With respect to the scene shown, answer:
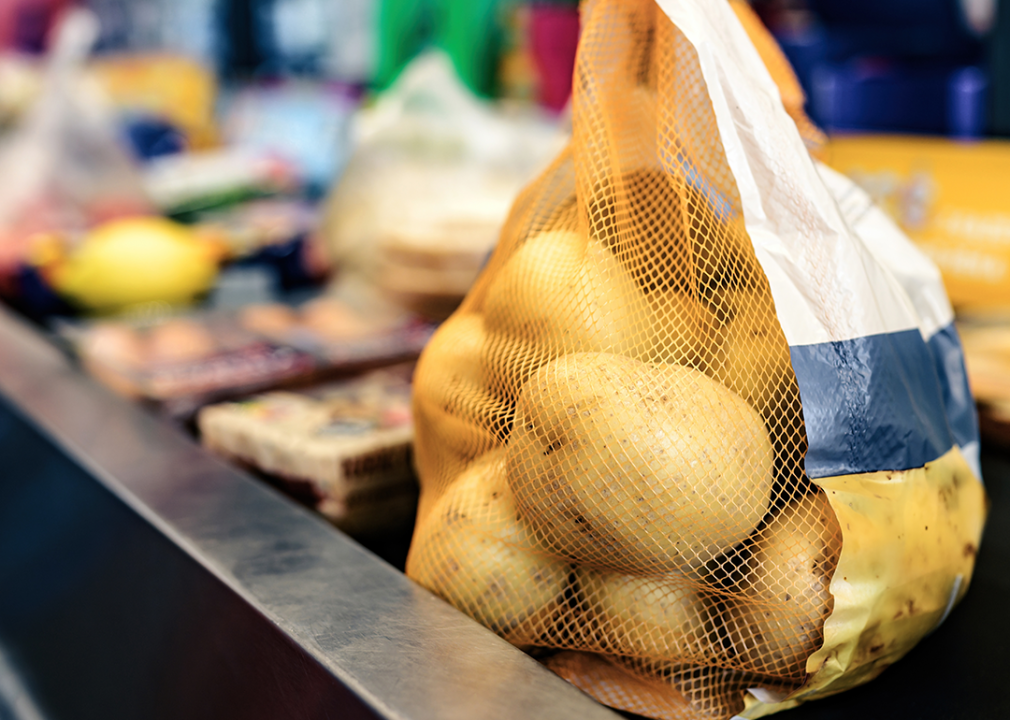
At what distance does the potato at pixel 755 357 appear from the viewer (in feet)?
1.66

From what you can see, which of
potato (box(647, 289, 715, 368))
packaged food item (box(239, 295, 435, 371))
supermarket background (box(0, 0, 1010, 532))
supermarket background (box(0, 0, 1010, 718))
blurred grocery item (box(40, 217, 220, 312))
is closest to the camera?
potato (box(647, 289, 715, 368))

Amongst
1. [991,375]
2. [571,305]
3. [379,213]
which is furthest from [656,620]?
[379,213]

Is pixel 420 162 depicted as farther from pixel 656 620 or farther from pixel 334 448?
pixel 656 620

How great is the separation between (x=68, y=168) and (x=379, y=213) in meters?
0.72

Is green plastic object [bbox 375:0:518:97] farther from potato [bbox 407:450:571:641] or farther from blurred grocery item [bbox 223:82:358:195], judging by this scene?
potato [bbox 407:450:571:641]

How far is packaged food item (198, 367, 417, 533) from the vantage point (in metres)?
0.76

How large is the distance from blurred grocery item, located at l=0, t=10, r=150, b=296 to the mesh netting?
1.32 metres

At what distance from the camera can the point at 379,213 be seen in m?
1.39

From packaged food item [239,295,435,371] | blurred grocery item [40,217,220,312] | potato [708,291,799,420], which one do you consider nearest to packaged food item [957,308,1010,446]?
potato [708,291,799,420]

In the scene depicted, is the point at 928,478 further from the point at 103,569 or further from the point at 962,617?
the point at 103,569

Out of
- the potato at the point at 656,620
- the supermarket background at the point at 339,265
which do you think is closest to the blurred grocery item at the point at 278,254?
the supermarket background at the point at 339,265

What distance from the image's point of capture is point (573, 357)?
0.52 m

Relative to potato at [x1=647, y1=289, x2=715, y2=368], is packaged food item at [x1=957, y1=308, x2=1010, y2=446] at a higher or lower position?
lower

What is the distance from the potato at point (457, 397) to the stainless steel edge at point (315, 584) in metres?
0.10
